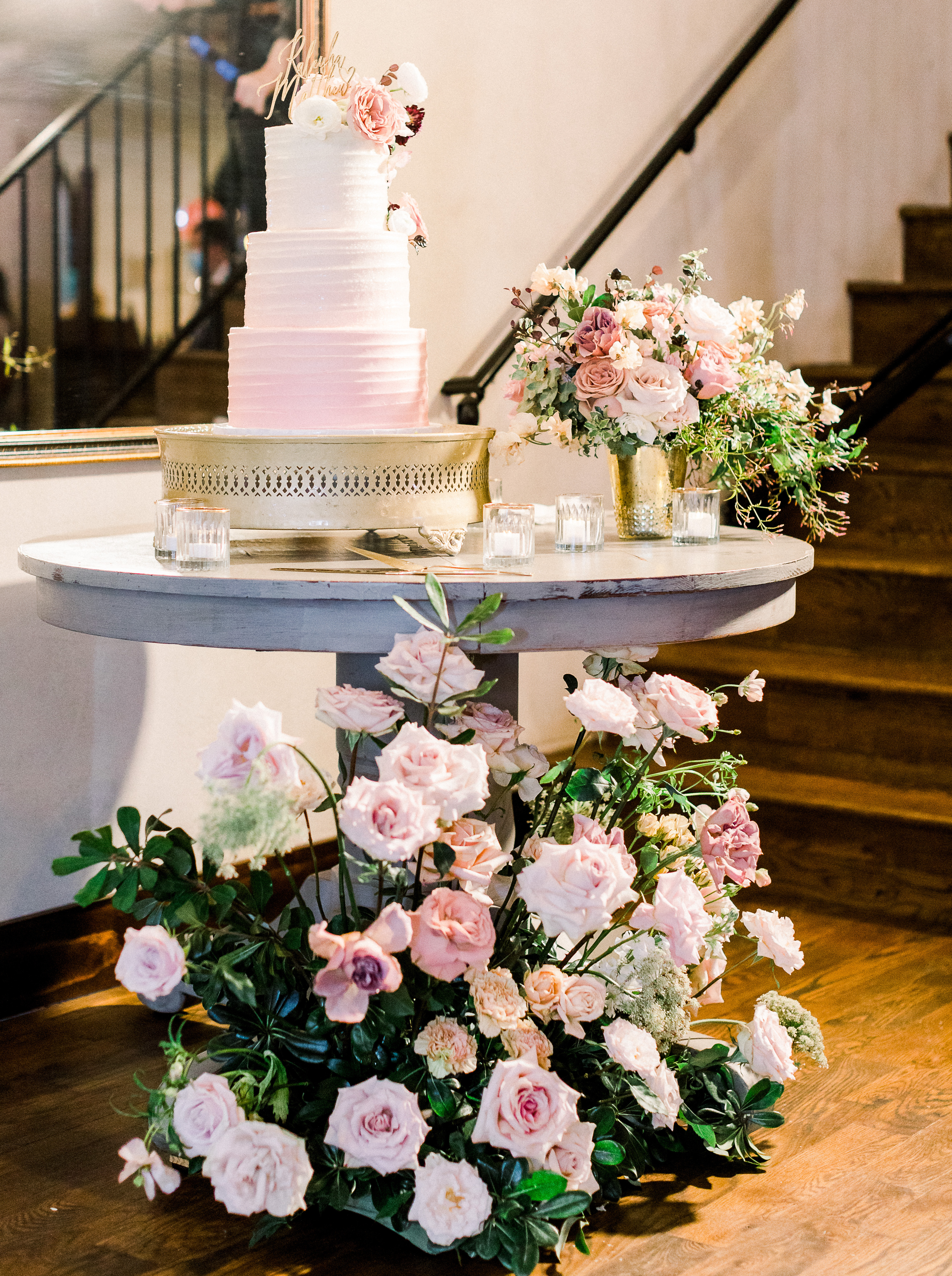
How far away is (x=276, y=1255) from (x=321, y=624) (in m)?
0.74

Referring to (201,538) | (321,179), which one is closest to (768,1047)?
(201,538)

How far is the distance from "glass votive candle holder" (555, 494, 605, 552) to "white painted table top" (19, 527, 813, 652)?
0.11 meters

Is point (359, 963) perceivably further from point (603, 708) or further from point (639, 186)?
point (639, 186)

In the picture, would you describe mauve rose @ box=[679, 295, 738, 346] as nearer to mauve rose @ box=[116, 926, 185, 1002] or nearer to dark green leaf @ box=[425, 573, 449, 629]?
dark green leaf @ box=[425, 573, 449, 629]

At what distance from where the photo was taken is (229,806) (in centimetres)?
172

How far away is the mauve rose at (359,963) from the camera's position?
170 centimetres

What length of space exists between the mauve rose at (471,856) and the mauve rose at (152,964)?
0.98 feet

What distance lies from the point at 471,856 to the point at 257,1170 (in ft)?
1.36

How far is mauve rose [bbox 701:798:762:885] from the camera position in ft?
6.84

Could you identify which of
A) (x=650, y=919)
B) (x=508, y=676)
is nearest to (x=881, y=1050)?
(x=650, y=919)

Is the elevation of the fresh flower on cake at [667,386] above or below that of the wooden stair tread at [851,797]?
above

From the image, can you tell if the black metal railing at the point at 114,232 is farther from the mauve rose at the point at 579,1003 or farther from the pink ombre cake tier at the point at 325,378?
the mauve rose at the point at 579,1003

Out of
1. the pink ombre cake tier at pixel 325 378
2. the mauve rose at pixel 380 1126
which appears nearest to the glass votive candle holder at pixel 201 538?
the pink ombre cake tier at pixel 325 378

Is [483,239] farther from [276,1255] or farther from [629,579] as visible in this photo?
[276,1255]
